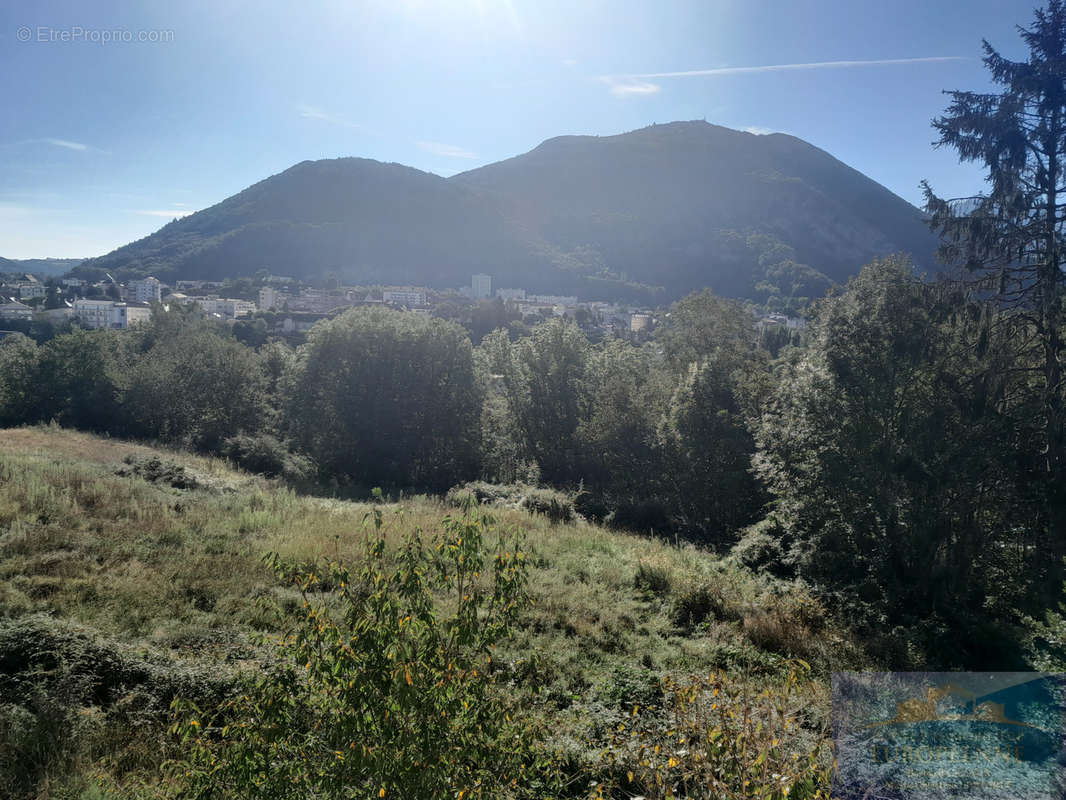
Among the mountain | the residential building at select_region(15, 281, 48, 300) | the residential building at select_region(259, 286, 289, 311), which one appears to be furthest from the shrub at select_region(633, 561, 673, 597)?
the residential building at select_region(15, 281, 48, 300)

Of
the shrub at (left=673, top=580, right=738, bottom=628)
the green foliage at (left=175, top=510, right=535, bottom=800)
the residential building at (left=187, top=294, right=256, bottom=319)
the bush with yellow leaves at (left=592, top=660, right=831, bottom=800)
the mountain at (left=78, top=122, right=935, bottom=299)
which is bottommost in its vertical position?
the shrub at (left=673, top=580, right=738, bottom=628)

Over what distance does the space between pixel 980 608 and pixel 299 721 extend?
11.1 meters

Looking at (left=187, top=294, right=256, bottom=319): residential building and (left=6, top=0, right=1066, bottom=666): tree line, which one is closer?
(left=6, top=0, right=1066, bottom=666): tree line

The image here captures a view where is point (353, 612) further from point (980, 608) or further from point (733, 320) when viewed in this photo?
point (733, 320)

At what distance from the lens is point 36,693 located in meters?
4.74

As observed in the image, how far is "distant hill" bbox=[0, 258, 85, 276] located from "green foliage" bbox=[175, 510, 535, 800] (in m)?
203

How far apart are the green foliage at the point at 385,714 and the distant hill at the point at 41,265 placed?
203 m

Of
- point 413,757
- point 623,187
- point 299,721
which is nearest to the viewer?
point 413,757

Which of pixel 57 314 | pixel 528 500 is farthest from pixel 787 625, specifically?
pixel 57 314

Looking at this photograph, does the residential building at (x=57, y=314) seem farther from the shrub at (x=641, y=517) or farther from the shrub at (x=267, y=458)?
the shrub at (x=641, y=517)

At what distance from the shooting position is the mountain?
126m

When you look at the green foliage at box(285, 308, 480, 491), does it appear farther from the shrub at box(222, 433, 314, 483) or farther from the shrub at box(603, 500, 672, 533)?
the shrub at box(603, 500, 672, 533)

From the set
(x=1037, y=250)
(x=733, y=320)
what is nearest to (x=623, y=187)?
(x=733, y=320)

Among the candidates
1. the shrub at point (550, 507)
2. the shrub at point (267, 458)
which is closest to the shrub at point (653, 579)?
the shrub at point (550, 507)
